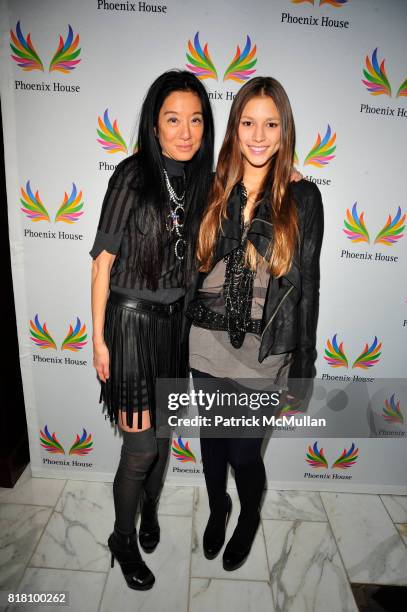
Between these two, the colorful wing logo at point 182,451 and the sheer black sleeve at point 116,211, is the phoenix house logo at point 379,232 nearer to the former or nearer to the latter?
the sheer black sleeve at point 116,211

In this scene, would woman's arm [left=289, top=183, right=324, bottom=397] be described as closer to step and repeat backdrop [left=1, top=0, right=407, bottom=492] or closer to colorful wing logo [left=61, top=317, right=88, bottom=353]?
step and repeat backdrop [left=1, top=0, right=407, bottom=492]

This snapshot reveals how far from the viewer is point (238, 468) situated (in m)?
1.73

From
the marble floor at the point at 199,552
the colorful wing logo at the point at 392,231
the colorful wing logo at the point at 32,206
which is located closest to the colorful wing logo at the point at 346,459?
the marble floor at the point at 199,552

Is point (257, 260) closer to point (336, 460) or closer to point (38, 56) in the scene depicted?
point (38, 56)

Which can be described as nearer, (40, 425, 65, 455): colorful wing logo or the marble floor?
the marble floor

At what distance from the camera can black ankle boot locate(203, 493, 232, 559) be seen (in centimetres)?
191

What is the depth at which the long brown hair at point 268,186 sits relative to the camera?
57.2 inches

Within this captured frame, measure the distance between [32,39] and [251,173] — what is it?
1.11 metres

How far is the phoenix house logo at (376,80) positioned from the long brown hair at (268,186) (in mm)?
559

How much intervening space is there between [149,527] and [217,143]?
185 centimetres

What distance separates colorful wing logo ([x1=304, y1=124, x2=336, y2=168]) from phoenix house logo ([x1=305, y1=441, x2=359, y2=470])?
4.98ft

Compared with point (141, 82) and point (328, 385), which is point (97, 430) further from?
point (141, 82)

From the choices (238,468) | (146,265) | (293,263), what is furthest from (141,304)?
(238,468)

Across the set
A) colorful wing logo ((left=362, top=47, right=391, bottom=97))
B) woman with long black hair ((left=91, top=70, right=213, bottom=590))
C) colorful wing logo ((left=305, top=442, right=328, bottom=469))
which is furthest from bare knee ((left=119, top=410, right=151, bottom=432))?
colorful wing logo ((left=362, top=47, right=391, bottom=97))
